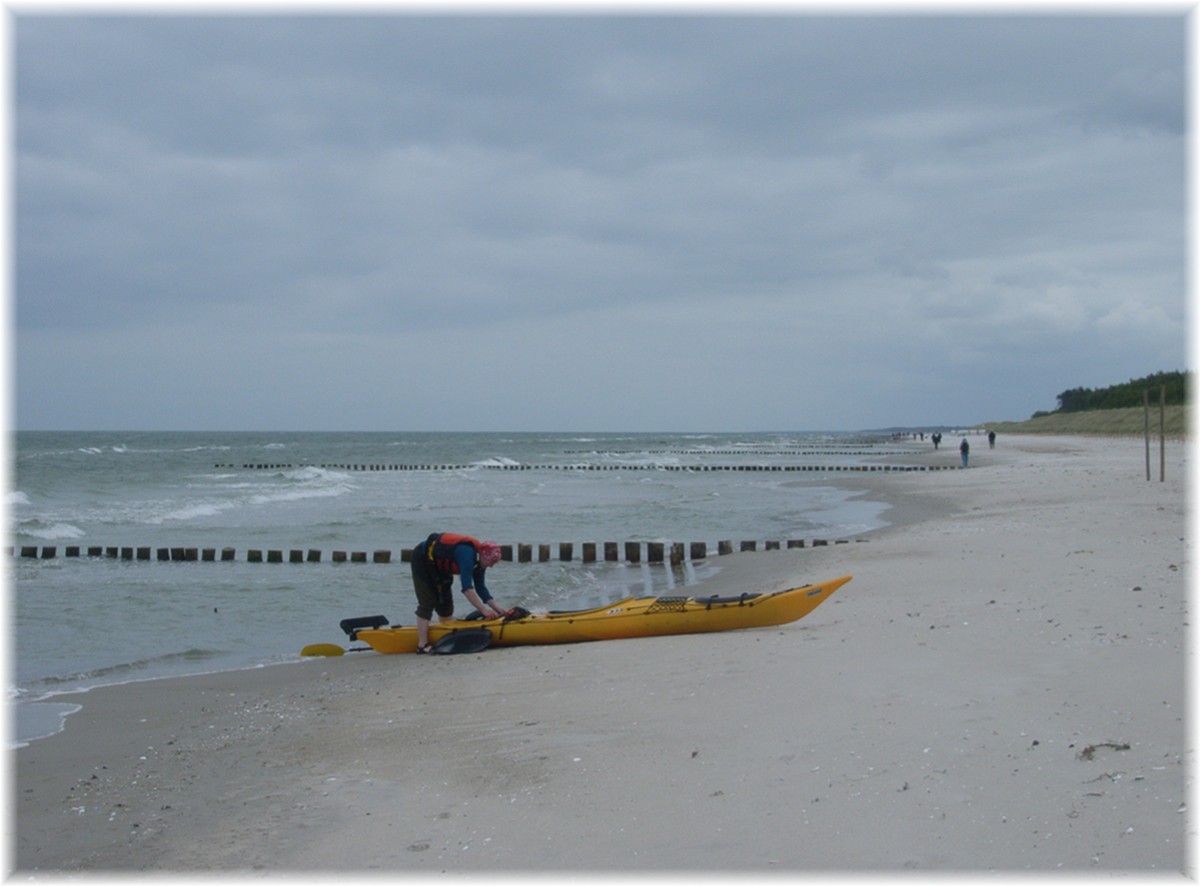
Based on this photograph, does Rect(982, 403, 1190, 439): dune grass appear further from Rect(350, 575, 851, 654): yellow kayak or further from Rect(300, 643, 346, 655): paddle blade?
Rect(300, 643, 346, 655): paddle blade

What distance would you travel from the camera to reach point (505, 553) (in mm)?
21641

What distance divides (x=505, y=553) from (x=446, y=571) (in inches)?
422

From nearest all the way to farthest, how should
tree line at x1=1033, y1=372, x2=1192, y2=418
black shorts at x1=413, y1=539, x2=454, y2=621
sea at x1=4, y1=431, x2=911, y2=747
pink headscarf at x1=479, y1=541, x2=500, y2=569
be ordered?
1. pink headscarf at x1=479, y1=541, x2=500, y2=569
2. black shorts at x1=413, y1=539, x2=454, y2=621
3. sea at x1=4, y1=431, x2=911, y2=747
4. tree line at x1=1033, y1=372, x2=1192, y2=418

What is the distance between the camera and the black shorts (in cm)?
1100

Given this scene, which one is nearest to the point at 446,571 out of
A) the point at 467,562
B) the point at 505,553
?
the point at 467,562

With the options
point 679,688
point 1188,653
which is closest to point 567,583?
point 679,688

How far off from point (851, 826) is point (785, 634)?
5.04 m

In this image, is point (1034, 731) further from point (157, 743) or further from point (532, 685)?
point (157, 743)

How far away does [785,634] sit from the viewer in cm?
984

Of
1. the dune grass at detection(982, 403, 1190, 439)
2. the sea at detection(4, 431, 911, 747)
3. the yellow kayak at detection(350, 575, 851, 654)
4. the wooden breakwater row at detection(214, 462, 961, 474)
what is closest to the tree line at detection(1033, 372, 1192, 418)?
the dune grass at detection(982, 403, 1190, 439)

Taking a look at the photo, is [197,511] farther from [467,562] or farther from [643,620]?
[643,620]

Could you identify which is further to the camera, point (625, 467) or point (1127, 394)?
point (1127, 394)

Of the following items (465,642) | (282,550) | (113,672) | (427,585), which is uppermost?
(427,585)

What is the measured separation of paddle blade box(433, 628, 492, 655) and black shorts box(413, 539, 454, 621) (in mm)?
302
